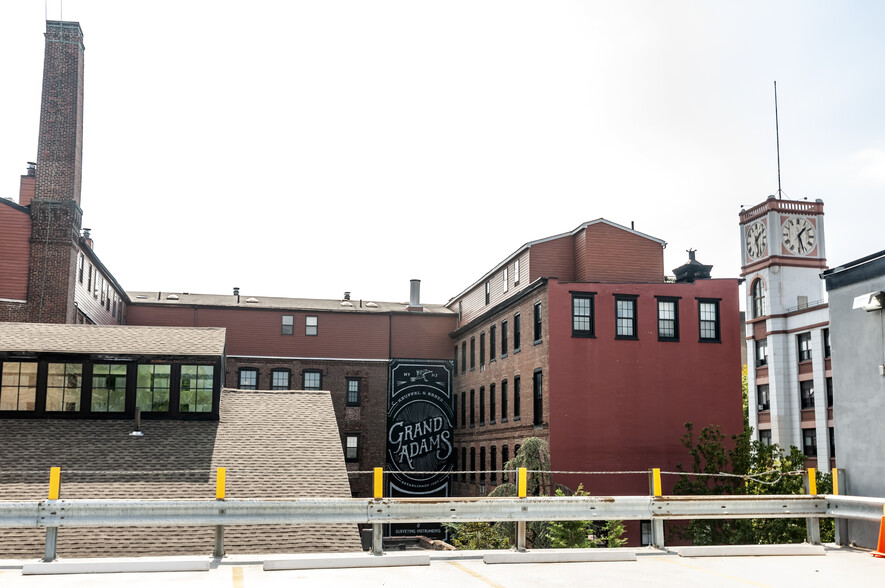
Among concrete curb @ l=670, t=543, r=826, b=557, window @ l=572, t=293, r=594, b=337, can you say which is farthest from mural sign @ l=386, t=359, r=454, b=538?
concrete curb @ l=670, t=543, r=826, b=557

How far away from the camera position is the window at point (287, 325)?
58.7m

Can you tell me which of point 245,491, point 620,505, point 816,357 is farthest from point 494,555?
point 816,357

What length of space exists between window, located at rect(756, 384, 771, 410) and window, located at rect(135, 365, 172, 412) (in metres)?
52.5

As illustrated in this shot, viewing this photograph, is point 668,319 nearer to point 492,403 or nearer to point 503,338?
point 503,338

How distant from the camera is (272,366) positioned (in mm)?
57719

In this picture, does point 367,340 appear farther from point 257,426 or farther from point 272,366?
point 257,426

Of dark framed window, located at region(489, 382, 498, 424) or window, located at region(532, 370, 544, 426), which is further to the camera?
dark framed window, located at region(489, 382, 498, 424)

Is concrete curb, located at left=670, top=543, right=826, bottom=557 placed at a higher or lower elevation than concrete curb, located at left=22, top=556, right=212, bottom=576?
lower

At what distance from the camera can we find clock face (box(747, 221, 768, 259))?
6844 centimetres

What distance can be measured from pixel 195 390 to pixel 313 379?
2797 cm

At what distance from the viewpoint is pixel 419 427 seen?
56844mm

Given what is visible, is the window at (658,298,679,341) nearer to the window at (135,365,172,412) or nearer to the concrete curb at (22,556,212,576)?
the window at (135,365,172,412)

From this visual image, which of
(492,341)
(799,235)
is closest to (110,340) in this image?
(492,341)

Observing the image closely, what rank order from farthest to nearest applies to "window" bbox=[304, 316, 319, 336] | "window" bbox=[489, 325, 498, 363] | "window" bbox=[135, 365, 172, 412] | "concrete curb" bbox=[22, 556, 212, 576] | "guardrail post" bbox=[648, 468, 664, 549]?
"window" bbox=[304, 316, 319, 336] → "window" bbox=[489, 325, 498, 363] → "window" bbox=[135, 365, 172, 412] → "guardrail post" bbox=[648, 468, 664, 549] → "concrete curb" bbox=[22, 556, 212, 576]
